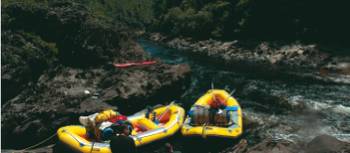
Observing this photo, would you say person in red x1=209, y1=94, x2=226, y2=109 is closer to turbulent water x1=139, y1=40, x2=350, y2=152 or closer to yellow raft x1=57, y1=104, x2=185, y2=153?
turbulent water x1=139, y1=40, x2=350, y2=152

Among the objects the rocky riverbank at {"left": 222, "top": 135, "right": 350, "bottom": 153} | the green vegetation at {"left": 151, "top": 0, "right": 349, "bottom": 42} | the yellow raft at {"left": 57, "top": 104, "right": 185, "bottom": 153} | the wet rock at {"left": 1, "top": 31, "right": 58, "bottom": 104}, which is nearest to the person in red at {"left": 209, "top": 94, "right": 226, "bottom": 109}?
the yellow raft at {"left": 57, "top": 104, "right": 185, "bottom": 153}

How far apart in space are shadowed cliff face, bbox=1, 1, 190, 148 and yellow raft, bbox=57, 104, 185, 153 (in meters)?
1.43

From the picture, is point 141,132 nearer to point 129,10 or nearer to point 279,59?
point 279,59

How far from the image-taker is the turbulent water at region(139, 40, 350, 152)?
48.4ft

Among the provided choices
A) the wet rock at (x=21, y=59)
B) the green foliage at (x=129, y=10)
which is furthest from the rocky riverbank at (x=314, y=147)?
the green foliage at (x=129, y=10)

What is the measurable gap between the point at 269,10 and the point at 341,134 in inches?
1009

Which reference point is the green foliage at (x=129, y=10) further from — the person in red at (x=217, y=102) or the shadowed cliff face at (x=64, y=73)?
the person in red at (x=217, y=102)

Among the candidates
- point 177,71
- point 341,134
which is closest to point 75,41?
point 177,71

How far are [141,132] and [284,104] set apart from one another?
7.38 meters

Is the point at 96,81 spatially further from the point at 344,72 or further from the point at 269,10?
the point at 269,10

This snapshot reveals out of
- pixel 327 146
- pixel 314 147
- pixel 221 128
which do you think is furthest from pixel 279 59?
pixel 327 146

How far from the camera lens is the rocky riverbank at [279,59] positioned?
24237 millimetres

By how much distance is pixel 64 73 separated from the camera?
1791cm

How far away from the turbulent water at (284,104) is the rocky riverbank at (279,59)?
1768 mm
